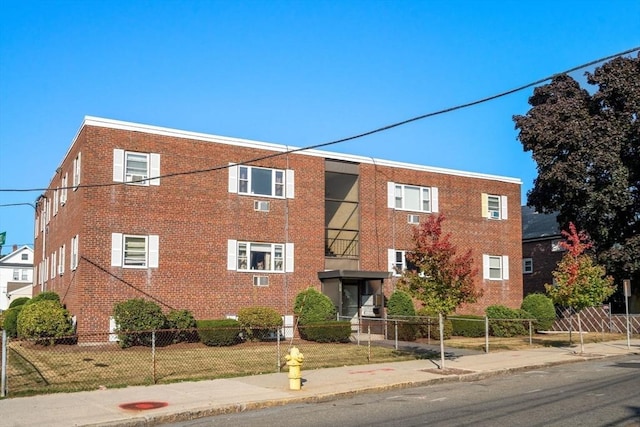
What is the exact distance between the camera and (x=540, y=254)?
151 ft

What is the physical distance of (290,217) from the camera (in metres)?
28.5

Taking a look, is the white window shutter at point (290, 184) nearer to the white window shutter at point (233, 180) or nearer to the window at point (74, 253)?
the white window shutter at point (233, 180)

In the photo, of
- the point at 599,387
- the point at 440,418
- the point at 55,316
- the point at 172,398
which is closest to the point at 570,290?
the point at 599,387

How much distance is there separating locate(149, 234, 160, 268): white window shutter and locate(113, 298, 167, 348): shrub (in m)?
2.00

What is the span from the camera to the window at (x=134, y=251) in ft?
80.5

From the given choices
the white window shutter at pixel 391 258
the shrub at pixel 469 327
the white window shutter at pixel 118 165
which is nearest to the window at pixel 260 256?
the white window shutter at pixel 118 165

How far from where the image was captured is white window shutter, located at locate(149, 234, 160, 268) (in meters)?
25.2

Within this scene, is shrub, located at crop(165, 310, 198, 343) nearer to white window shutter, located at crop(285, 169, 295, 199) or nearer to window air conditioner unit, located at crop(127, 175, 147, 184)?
window air conditioner unit, located at crop(127, 175, 147, 184)

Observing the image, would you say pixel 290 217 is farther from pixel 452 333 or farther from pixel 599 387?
pixel 599 387

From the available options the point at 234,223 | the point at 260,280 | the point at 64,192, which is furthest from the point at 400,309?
the point at 64,192

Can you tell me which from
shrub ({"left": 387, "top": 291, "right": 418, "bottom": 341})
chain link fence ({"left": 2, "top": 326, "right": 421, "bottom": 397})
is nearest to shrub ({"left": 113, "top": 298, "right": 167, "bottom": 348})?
chain link fence ({"left": 2, "top": 326, "right": 421, "bottom": 397})

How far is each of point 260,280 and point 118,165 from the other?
739 centimetres

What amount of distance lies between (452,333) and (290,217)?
→ 8726mm

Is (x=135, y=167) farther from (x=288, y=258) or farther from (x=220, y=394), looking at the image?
(x=220, y=394)
